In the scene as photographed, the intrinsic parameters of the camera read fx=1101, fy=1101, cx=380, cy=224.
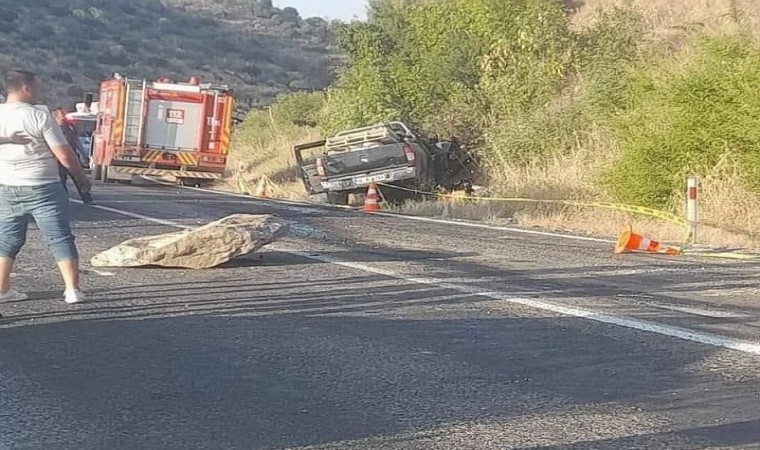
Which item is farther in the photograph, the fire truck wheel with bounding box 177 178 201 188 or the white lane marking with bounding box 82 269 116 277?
the fire truck wheel with bounding box 177 178 201 188

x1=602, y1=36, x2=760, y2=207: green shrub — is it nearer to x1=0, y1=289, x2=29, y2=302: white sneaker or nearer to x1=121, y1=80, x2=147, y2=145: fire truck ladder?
x1=0, y1=289, x2=29, y2=302: white sneaker

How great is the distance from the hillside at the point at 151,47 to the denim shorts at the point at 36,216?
4901 cm

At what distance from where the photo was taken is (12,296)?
26.0 feet

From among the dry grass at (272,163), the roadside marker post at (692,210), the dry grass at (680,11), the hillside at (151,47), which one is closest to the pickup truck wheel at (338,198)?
the dry grass at (272,163)

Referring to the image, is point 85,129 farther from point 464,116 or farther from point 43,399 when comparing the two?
point 43,399

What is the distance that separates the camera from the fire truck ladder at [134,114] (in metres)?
26.1

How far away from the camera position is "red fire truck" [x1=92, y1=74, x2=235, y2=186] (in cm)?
2617

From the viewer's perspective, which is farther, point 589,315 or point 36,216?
point 589,315

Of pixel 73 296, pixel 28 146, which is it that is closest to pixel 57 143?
pixel 28 146

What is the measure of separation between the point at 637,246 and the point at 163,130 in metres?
16.8

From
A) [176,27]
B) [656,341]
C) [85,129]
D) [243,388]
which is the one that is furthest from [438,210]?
[176,27]

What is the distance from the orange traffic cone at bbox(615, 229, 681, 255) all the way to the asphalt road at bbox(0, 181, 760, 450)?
2.88 feet

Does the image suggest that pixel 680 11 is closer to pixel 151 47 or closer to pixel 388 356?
pixel 388 356

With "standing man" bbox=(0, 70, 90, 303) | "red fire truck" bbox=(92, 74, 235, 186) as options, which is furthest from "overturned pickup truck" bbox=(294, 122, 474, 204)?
"standing man" bbox=(0, 70, 90, 303)
